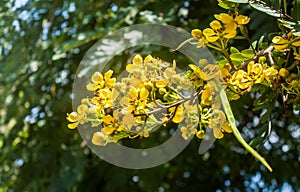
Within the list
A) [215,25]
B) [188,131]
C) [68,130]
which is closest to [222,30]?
[215,25]

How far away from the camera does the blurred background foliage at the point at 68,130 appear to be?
129 cm

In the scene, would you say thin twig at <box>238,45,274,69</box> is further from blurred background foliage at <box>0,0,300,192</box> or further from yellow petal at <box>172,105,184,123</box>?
blurred background foliage at <box>0,0,300,192</box>

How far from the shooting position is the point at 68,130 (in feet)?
4.69

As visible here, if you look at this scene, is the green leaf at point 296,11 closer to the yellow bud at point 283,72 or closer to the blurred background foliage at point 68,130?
the yellow bud at point 283,72

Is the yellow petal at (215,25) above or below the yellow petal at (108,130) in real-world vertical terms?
above

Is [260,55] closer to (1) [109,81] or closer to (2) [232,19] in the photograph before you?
(2) [232,19]

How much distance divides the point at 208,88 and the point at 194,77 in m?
0.02

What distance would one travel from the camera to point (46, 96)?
58.2 inches

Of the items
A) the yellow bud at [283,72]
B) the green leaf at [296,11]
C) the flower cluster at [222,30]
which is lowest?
the yellow bud at [283,72]

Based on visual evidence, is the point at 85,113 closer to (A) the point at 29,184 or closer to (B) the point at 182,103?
(B) the point at 182,103

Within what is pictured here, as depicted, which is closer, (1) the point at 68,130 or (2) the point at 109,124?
(2) the point at 109,124

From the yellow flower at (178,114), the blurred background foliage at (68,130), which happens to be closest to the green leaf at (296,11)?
the yellow flower at (178,114)

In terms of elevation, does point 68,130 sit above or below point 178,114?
below

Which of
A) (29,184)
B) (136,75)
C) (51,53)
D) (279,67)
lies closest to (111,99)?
(136,75)
